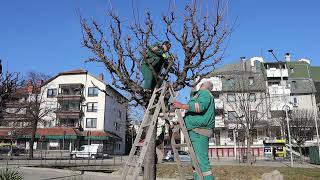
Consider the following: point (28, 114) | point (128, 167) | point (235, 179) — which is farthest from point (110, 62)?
point (28, 114)

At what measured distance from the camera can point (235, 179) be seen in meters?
14.9

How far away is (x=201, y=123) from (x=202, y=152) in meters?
0.54

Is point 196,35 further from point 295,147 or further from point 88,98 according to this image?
point 88,98

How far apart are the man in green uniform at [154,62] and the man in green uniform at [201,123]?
120 centimetres

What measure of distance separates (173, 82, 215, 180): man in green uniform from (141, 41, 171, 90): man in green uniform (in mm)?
1199

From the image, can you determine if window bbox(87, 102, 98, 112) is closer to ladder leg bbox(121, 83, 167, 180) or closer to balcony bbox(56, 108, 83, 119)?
balcony bbox(56, 108, 83, 119)

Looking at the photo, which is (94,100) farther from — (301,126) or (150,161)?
(150,161)

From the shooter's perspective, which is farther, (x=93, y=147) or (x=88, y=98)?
(x=88, y=98)

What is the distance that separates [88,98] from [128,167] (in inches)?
2562

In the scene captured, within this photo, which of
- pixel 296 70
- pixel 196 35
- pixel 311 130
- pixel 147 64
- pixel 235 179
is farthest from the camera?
pixel 296 70

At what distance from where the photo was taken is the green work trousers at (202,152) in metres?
6.08

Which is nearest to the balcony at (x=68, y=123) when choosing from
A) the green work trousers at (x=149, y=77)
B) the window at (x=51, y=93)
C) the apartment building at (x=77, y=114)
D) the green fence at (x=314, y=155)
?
the apartment building at (x=77, y=114)

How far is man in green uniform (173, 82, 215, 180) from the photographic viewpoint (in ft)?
20.2

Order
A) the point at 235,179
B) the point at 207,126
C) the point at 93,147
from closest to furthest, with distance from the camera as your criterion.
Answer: the point at 207,126
the point at 235,179
the point at 93,147
